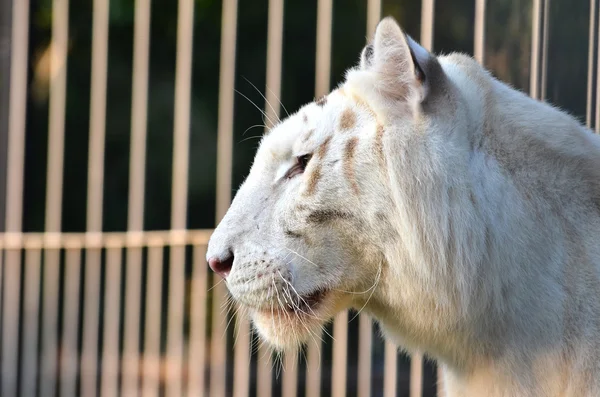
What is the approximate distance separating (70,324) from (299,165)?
2313 mm

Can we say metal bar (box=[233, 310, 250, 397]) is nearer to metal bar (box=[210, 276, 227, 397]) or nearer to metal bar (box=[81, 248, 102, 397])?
metal bar (box=[210, 276, 227, 397])

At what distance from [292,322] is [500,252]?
1.66ft

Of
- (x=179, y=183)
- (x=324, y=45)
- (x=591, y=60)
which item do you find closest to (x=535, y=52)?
(x=591, y=60)

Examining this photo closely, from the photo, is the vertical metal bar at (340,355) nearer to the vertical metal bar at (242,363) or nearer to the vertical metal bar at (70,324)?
the vertical metal bar at (242,363)

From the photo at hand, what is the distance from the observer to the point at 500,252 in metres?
1.86

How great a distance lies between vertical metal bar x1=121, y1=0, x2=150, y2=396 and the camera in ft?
12.9

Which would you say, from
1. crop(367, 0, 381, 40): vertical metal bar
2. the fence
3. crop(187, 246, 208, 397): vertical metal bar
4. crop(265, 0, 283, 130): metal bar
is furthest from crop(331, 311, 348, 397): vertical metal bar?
crop(367, 0, 381, 40): vertical metal bar

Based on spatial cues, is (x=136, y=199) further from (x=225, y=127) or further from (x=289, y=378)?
(x=289, y=378)

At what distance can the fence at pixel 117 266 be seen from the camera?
3.85m

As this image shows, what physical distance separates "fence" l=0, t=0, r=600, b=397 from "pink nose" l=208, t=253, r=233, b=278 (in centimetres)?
174

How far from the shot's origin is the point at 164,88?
15.5 feet

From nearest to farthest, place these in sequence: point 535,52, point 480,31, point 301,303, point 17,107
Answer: point 301,303
point 535,52
point 480,31
point 17,107

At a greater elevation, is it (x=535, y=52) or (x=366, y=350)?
(x=535, y=52)

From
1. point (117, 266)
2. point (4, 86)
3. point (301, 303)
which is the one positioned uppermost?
point (4, 86)
